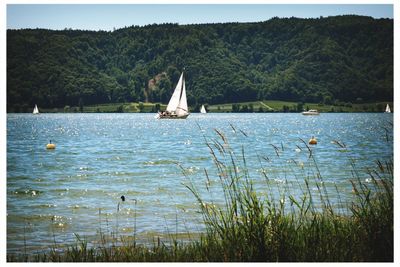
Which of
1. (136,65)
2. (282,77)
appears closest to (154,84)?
(136,65)

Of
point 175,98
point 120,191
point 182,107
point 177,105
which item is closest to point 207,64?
point 175,98

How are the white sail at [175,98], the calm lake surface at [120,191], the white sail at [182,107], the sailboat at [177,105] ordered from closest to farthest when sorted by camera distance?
1. the calm lake surface at [120,191]
2. the white sail at [175,98]
3. the sailboat at [177,105]
4. the white sail at [182,107]

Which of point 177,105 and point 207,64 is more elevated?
point 207,64

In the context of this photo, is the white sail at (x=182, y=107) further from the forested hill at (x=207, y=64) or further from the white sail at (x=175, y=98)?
the forested hill at (x=207, y=64)

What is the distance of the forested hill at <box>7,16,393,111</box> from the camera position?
99.5 feet

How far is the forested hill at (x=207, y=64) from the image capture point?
3031 centimetres

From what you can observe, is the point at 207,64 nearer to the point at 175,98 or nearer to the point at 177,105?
the point at 175,98

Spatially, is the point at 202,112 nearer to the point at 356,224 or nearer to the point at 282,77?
the point at 282,77

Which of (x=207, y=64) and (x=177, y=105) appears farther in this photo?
(x=177, y=105)

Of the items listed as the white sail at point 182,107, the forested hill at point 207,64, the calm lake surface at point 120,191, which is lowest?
the calm lake surface at point 120,191

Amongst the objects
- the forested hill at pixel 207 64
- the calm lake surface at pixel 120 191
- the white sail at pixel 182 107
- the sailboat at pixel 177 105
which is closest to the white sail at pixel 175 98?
the sailboat at pixel 177 105

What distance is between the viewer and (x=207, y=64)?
237 feet

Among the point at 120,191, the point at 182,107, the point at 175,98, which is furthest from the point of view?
the point at 182,107
